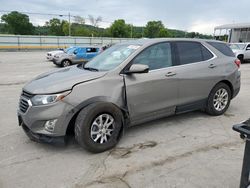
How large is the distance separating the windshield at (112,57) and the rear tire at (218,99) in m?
2.02

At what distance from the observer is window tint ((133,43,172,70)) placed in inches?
166

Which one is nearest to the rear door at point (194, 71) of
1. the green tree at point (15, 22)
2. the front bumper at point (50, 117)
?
the front bumper at point (50, 117)

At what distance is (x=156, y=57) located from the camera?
4371 millimetres

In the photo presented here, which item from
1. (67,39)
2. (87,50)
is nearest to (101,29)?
(67,39)

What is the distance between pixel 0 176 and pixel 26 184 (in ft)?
1.40

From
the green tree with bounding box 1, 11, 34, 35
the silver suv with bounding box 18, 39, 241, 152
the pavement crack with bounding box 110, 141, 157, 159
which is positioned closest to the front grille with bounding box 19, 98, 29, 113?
the silver suv with bounding box 18, 39, 241, 152

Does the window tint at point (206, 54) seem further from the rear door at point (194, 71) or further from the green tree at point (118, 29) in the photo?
the green tree at point (118, 29)

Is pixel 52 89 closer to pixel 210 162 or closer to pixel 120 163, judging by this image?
pixel 120 163

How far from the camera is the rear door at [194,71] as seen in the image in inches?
183

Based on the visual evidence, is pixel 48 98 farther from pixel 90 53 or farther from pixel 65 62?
pixel 90 53

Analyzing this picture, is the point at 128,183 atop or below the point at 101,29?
below

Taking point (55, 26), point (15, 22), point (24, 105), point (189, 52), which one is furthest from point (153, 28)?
point (24, 105)

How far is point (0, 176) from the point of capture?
3090 mm

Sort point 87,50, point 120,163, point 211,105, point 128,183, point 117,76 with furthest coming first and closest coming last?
point 87,50 < point 211,105 < point 117,76 < point 120,163 < point 128,183
